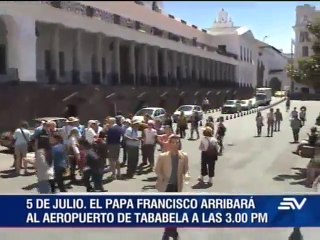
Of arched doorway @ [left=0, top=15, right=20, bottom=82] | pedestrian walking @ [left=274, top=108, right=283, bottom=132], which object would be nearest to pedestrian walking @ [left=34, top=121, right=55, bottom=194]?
pedestrian walking @ [left=274, top=108, right=283, bottom=132]

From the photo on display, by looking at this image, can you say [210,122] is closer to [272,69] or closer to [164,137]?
[164,137]

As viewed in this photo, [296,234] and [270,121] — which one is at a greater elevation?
[270,121]

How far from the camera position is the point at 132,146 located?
29.7 ft

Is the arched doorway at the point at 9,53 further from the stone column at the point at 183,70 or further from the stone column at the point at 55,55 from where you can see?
the stone column at the point at 183,70

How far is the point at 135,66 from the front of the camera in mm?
9875

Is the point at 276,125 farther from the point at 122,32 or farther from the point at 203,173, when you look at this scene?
the point at 122,32

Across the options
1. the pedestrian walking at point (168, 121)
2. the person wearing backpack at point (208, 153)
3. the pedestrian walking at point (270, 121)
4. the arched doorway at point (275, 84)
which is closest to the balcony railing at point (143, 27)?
the arched doorway at point (275, 84)

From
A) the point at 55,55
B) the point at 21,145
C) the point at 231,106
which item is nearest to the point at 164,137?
the point at 231,106

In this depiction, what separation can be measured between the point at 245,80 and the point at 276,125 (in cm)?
115

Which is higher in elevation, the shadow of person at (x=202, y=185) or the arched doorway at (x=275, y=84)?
the arched doorway at (x=275, y=84)

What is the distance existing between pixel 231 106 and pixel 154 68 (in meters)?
1.53

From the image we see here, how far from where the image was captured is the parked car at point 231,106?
9.44 metres

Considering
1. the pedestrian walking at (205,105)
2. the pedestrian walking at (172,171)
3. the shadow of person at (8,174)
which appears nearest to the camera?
the pedestrian walking at (172,171)

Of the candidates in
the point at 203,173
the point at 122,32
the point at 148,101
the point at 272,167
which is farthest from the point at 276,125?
the point at 122,32
